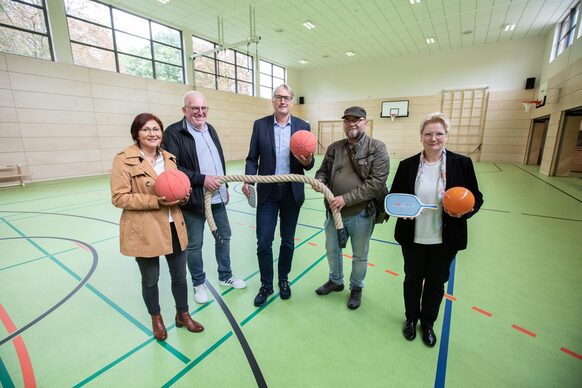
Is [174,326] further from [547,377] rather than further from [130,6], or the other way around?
[130,6]

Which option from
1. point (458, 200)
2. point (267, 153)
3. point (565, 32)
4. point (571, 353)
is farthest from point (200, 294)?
point (565, 32)

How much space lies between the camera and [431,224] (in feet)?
5.77

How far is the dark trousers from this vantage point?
1776 mm

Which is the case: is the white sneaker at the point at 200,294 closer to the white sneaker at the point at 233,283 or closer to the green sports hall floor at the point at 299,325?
the green sports hall floor at the point at 299,325

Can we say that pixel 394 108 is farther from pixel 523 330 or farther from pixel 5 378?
pixel 5 378

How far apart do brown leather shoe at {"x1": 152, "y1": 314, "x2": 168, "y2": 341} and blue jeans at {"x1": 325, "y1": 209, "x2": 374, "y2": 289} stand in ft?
4.57

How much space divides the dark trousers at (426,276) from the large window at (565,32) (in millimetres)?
12068

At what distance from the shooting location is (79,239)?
3.85 m

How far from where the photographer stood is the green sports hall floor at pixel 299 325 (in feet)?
5.39

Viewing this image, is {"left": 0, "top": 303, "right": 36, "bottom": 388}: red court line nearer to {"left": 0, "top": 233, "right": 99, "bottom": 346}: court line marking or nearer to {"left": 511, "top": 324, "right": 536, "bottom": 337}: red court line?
{"left": 0, "top": 233, "right": 99, "bottom": 346}: court line marking

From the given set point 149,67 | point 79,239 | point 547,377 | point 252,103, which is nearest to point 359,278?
point 547,377

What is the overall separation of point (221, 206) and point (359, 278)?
1.35 meters

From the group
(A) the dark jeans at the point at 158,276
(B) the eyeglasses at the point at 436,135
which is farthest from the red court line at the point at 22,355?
(B) the eyeglasses at the point at 436,135

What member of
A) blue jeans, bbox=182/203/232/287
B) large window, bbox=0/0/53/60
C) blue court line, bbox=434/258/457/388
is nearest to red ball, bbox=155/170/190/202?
blue jeans, bbox=182/203/232/287
